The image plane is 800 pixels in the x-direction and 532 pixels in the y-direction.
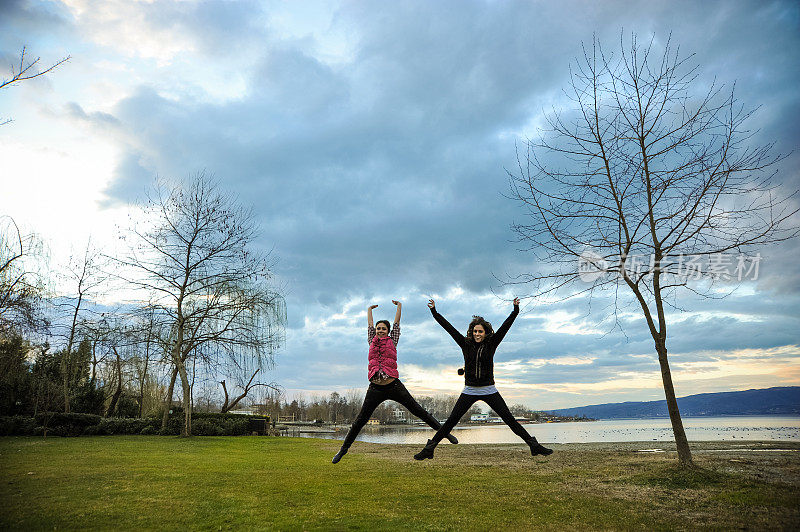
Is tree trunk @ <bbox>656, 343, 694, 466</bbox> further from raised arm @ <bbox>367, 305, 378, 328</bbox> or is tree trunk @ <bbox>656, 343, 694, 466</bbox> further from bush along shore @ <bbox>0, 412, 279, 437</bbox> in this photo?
bush along shore @ <bbox>0, 412, 279, 437</bbox>

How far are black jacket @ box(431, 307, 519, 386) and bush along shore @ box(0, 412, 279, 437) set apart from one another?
29621 millimetres

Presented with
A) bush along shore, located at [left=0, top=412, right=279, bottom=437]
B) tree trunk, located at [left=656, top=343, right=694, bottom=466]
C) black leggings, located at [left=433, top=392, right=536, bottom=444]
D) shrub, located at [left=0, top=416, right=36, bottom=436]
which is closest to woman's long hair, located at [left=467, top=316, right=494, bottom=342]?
black leggings, located at [left=433, top=392, right=536, bottom=444]

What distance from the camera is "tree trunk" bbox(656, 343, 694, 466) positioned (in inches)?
503

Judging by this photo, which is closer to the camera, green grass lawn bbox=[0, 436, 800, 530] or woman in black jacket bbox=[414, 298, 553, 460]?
woman in black jacket bbox=[414, 298, 553, 460]

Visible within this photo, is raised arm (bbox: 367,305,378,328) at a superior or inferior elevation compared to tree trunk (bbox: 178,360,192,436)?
superior

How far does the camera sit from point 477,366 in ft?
20.9

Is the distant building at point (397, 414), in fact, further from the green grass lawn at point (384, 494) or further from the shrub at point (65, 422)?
the green grass lawn at point (384, 494)

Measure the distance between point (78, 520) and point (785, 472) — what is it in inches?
689

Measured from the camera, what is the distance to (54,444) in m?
22.5

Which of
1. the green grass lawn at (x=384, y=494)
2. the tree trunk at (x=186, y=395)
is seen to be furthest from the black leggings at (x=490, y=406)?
the tree trunk at (x=186, y=395)

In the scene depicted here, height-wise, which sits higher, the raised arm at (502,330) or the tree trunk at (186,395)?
the raised arm at (502,330)

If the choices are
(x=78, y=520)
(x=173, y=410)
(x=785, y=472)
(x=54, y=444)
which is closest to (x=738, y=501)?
(x=785, y=472)

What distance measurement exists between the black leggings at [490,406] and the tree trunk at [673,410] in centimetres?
884

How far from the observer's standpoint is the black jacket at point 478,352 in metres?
6.36
